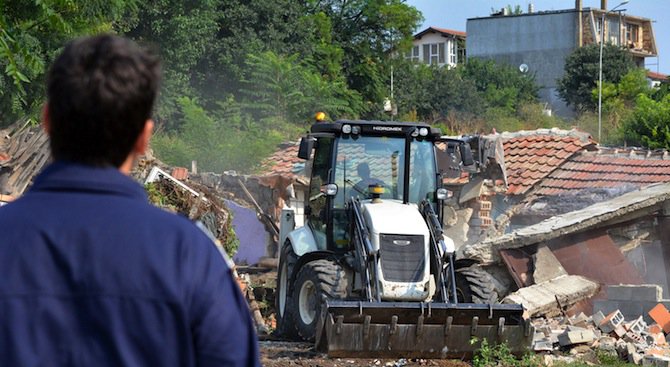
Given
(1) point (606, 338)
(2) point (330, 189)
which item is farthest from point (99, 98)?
(1) point (606, 338)

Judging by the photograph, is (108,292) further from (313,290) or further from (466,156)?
(466,156)

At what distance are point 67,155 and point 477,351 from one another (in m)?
8.46

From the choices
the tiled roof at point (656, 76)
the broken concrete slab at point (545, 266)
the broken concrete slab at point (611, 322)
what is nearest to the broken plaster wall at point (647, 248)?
the broken concrete slab at point (545, 266)

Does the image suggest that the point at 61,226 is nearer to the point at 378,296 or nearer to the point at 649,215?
the point at 378,296

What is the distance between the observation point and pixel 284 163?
24.4 metres

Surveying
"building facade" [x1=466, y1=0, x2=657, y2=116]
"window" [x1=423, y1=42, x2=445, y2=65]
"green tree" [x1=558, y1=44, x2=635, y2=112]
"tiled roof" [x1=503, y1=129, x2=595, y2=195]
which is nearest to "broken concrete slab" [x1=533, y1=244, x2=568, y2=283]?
"tiled roof" [x1=503, y1=129, x2=595, y2=195]

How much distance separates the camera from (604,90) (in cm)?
5903

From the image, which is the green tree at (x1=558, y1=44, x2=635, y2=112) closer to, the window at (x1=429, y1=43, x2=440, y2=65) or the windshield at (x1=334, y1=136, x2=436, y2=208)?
the window at (x1=429, y1=43, x2=440, y2=65)

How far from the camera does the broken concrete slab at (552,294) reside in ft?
47.1

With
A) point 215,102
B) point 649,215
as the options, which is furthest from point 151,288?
point 215,102

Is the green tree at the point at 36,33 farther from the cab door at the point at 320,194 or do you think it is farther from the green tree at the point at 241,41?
the green tree at the point at 241,41

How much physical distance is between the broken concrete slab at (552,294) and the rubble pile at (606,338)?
9.6 inches

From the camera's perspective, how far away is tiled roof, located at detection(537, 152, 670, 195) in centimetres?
2075

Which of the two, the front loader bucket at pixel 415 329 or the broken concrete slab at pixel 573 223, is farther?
the broken concrete slab at pixel 573 223
